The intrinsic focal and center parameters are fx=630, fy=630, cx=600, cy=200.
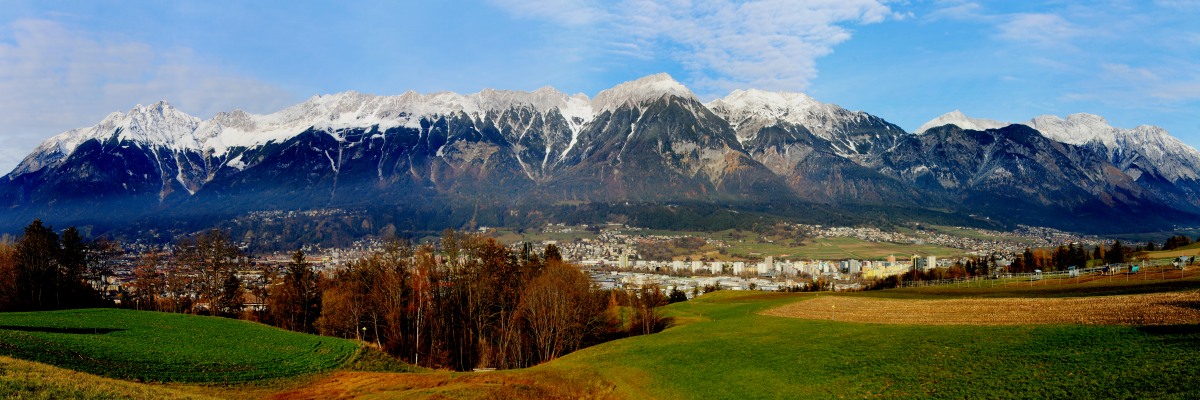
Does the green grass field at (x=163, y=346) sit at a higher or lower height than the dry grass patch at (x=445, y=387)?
higher

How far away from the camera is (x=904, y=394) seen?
69.6 feet

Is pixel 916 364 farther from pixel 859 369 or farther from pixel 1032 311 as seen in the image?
pixel 1032 311

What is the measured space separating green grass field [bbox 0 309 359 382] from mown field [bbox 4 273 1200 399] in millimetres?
2242

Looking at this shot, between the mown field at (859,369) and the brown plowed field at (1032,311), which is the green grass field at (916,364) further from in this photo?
the brown plowed field at (1032,311)

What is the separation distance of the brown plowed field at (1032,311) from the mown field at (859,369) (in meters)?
1.61

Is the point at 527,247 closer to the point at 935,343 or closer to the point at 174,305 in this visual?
the point at 174,305

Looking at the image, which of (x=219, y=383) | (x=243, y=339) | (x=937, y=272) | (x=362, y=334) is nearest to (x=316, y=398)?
(x=219, y=383)

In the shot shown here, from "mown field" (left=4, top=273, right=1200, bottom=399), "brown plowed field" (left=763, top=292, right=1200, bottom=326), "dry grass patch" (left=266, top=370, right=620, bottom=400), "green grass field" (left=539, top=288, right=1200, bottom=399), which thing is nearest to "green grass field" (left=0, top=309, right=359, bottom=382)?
"mown field" (left=4, top=273, right=1200, bottom=399)

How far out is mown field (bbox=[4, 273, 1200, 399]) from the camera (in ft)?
64.7

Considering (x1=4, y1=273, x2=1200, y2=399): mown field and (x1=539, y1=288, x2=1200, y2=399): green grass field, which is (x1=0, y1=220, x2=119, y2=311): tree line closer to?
(x1=4, y1=273, x2=1200, y2=399): mown field

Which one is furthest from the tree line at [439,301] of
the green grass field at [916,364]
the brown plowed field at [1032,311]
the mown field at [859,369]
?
the brown plowed field at [1032,311]

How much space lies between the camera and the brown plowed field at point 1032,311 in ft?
94.2

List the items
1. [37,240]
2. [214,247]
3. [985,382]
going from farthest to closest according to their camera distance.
Result: [214,247] < [37,240] < [985,382]

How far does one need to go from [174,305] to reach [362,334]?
23.1 m
